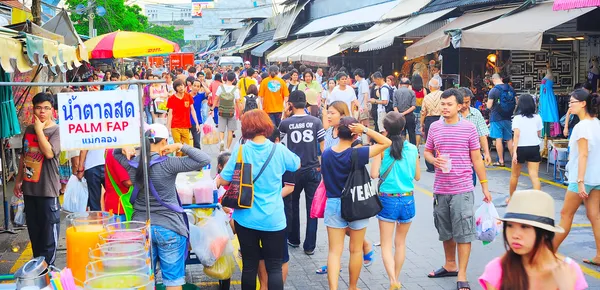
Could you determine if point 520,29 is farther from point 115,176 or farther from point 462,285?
point 115,176

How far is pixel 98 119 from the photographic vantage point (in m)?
5.05

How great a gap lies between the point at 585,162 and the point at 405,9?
17.6m

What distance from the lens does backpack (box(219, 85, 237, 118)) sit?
15.2 meters

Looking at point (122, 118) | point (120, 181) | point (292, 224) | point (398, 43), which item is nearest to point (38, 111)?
point (120, 181)

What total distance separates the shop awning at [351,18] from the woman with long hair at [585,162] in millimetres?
19644

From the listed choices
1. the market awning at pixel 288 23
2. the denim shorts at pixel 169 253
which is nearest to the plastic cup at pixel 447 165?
the denim shorts at pixel 169 253

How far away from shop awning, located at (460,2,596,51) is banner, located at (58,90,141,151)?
388 inches

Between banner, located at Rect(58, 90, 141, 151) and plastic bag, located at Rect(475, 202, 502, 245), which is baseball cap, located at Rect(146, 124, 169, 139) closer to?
banner, located at Rect(58, 90, 141, 151)

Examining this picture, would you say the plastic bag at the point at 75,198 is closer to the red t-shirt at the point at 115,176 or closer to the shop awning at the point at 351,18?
the red t-shirt at the point at 115,176

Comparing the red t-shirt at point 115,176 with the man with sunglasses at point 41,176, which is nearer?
the red t-shirt at point 115,176

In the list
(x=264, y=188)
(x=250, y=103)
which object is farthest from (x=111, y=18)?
(x=264, y=188)

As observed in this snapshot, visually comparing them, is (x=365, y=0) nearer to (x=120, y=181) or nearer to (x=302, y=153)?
(x=302, y=153)

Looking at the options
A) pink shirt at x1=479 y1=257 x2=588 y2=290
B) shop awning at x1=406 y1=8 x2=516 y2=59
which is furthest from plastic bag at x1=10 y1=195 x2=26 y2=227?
shop awning at x1=406 y1=8 x2=516 y2=59

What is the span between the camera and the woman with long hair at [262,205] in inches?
226
